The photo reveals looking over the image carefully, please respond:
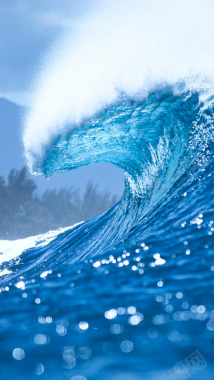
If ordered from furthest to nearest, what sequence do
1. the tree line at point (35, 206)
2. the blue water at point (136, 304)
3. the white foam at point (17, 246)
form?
the tree line at point (35, 206) < the white foam at point (17, 246) < the blue water at point (136, 304)

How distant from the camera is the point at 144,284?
1.54 m

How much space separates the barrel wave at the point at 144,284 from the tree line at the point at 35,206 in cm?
2594

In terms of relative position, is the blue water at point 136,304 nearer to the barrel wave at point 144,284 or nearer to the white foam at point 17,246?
the barrel wave at point 144,284

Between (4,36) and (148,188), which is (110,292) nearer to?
(148,188)

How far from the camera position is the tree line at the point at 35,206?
3079cm

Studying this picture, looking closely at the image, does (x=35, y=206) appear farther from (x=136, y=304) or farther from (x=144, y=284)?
(x=136, y=304)

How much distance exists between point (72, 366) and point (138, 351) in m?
0.18

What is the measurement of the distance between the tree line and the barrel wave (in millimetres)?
25943

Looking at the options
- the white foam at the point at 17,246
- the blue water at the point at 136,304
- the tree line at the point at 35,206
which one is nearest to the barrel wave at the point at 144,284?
the blue water at the point at 136,304

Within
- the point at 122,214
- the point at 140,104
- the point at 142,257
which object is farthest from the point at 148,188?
the point at 142,257

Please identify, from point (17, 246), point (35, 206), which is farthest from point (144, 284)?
point (35, 206)

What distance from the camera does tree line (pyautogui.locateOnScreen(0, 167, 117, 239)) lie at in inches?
1212

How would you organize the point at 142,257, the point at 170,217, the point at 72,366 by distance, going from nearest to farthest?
the point at 72,366
the point at 142,257
the point at 170,217

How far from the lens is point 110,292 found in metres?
1.53
